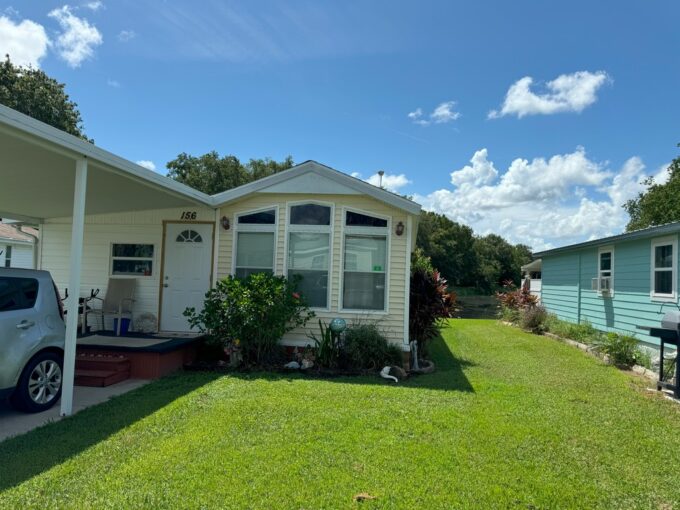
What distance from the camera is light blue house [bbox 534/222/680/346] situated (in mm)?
8283

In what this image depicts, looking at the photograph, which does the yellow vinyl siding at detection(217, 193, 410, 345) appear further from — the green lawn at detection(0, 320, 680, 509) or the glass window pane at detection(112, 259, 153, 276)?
the glass window pane at detection(112, 259, 153, 276)

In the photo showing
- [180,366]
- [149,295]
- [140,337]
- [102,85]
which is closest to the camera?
[180,366]

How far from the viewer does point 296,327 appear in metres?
7.14

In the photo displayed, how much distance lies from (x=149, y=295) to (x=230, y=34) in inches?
206

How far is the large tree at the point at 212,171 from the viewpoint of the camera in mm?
27547

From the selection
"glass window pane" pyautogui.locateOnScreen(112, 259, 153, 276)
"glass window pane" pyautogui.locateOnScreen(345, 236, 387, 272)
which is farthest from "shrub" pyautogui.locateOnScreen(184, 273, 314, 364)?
"glass window pane" pyautogui.locateOnScreen(112, 259, 153, 276)

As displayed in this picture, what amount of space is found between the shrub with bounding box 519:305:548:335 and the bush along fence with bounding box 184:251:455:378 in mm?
7484

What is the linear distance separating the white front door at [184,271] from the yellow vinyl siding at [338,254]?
0.43m

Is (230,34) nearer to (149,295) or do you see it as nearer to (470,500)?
(149,295)

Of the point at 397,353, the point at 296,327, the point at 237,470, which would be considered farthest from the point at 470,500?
the point at 296,327

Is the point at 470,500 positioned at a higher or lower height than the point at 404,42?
lower

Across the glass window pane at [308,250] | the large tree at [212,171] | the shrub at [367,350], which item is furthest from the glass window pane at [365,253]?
the large tree at [212,171]

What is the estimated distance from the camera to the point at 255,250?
759 cm

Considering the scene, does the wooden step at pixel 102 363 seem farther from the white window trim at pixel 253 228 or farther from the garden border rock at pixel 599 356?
the garden border rock at pixel 599 356
